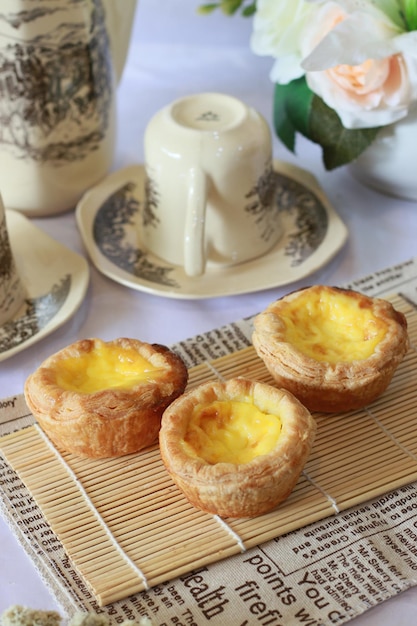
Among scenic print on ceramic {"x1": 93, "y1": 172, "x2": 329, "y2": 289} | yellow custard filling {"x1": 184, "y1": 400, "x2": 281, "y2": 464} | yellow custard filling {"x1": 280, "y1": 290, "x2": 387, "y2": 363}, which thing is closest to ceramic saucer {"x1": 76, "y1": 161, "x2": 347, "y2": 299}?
scenic print on ceramic {"x1": 93, "y1": 172, "x2": 329, "y2": 289}

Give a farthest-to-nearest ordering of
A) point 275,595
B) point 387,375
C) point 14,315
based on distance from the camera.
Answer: point 14,315 < point 387,375 < point 275,595

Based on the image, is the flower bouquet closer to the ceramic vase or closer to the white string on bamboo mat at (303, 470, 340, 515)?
the ceramic vase

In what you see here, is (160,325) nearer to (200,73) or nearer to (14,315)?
(14,315)

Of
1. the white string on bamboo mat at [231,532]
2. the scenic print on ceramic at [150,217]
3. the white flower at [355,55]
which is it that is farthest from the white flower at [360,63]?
the white string on bamboo mat at [231,532]

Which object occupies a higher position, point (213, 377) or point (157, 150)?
point (157, 150)

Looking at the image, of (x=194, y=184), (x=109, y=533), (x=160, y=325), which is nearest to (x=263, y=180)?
(x=194, y=184)

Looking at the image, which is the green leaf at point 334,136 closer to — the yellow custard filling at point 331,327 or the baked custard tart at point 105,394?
the yellow custard filling at point 331,327
